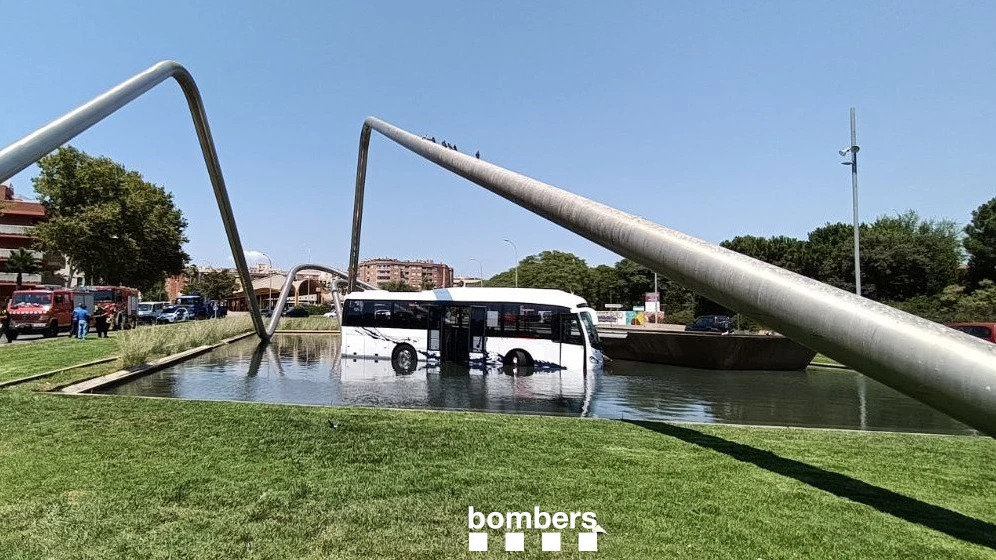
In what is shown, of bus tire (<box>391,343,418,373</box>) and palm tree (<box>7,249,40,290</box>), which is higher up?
palm tree (<box>7,249,40,290</box>)

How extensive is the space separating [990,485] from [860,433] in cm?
261

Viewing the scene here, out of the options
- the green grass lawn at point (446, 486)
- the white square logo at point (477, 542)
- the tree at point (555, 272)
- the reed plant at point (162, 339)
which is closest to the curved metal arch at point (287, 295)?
the reed plant at point (162, 339)

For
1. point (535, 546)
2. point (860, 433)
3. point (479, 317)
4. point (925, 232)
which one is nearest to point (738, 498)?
point (535, 546)

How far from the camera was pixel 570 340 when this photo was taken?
17141mm

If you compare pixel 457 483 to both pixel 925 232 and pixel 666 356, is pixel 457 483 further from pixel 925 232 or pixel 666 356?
pixel 925 232

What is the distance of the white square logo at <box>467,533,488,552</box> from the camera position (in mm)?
4078

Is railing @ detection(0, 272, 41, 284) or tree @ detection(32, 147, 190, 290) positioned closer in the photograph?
tree @ detection(32, 147, 190, 290)

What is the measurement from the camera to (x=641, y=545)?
4156 mm

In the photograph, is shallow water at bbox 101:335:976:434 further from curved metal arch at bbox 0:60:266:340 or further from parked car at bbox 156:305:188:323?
parked car at bbox 156:305:188:323

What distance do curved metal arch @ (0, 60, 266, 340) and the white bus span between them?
653 centimetres

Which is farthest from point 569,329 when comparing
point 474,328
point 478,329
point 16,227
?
point 16,227

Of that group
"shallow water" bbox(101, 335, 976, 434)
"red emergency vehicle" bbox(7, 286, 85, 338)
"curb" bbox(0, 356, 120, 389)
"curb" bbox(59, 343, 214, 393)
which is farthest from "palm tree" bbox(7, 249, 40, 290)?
"curb" bbox(0, 356, 120, 389)

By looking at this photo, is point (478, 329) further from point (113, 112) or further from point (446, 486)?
point (446, 486)

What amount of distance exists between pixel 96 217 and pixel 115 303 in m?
10.3
